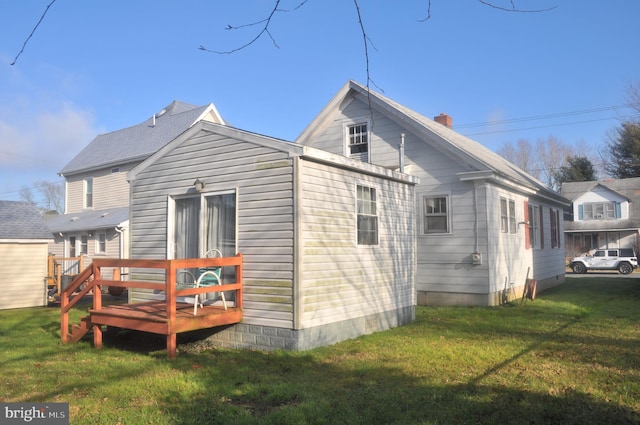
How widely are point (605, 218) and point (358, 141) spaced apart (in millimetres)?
28765

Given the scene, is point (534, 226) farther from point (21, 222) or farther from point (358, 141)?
point (21, 222)

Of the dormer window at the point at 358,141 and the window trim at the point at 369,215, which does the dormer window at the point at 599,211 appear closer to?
the dormer window at the point at 358,141

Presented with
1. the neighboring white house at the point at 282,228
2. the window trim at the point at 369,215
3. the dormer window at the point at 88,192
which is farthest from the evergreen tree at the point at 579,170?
the window trim at the point at 369,215

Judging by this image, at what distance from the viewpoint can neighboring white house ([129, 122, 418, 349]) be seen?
305 inches

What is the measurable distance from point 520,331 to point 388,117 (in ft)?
24.8

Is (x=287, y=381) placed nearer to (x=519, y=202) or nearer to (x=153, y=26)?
(x=153, y=26)

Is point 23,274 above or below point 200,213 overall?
below

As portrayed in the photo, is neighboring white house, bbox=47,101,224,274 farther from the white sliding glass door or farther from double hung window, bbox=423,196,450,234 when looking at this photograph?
double hung window, bbox=423,196,450,234

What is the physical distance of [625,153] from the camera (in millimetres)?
41750

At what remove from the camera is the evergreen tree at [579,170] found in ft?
149

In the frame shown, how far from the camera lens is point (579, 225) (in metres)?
36.8

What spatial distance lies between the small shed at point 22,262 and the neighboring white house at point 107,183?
3.92 m

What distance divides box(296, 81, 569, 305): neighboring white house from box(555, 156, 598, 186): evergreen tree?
33677 mm

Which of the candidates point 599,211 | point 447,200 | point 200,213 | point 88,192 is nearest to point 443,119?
point 447,200
